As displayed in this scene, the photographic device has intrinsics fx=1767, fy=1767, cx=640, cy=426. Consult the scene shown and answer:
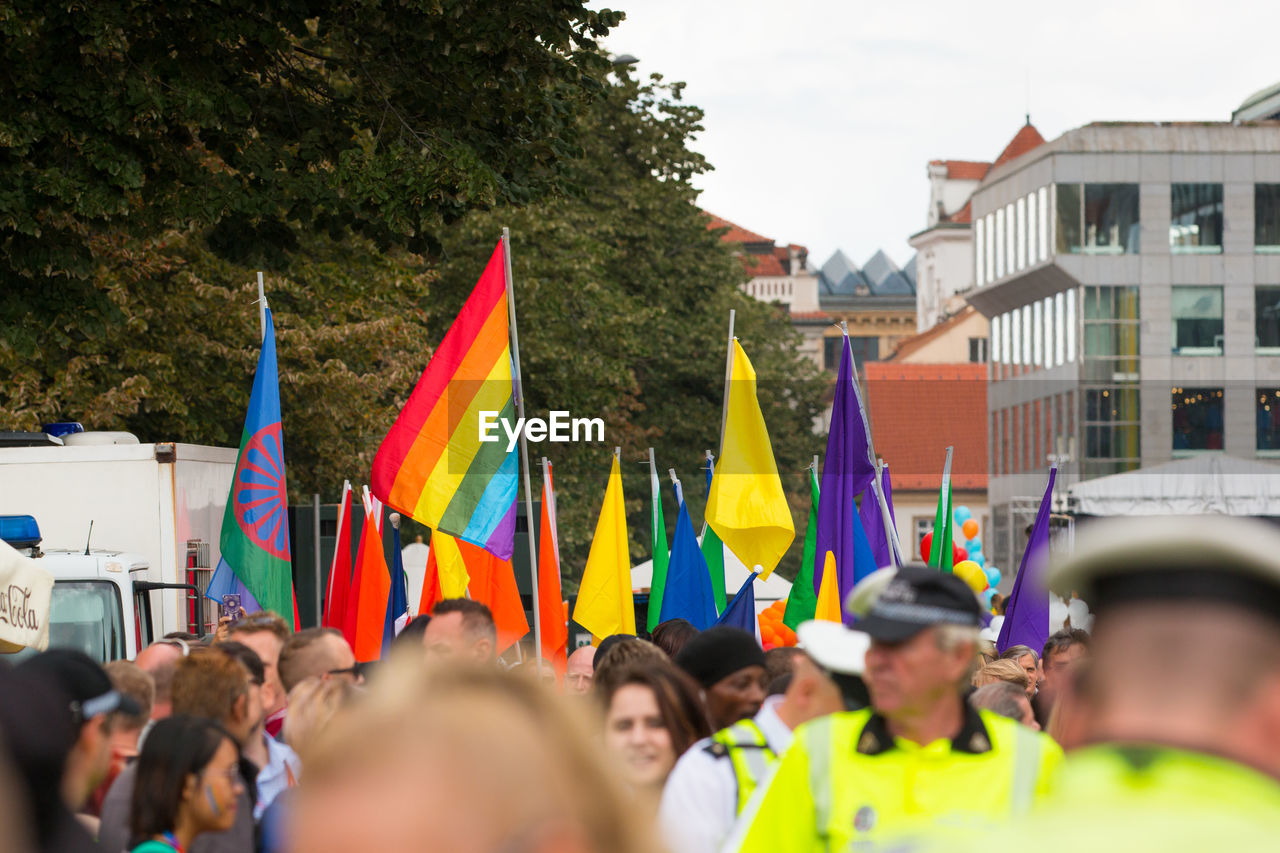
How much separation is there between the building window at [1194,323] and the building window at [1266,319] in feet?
4.03

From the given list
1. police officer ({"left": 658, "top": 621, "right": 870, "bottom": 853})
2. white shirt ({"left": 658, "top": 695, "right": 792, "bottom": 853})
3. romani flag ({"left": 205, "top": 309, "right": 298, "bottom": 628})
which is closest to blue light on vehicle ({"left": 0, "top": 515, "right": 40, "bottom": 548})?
romani flag ({"left": 205, "top": 309, "right": 298, "bottom": 628})

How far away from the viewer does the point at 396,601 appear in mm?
14789

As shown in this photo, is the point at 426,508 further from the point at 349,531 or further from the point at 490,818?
the point at 490,818

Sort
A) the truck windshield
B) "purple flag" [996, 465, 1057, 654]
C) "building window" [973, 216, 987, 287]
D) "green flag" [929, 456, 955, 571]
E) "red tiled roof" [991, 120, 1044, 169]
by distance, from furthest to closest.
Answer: "red tiled roof" [991, 120, 1044, 169] → "building window" [973, 216, 987, 287] → "green flag" [929, 456, 955, 571] → "purple flag" [996, 465, 1057, 654] → the truck windshield

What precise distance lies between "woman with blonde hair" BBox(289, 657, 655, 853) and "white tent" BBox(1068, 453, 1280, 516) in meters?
41.2

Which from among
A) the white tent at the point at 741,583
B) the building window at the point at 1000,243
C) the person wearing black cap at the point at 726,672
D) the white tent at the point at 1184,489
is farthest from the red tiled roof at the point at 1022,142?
the person wearing black cap at the point at 726,672

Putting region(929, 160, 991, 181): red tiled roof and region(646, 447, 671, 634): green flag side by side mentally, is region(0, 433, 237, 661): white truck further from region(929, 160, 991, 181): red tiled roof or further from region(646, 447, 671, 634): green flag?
region(929, 160, 991, 181): red tiled roof

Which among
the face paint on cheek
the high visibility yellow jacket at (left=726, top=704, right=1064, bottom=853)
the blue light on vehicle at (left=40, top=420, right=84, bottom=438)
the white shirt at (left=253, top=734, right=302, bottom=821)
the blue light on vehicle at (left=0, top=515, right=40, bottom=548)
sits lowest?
the white shirt at (left=253, top=734, right=302, bottom=821)

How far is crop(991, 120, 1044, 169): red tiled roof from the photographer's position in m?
111

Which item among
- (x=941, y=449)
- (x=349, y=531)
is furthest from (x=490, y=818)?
(x=941, y=449)

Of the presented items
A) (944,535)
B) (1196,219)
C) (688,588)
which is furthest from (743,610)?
(1196,219)

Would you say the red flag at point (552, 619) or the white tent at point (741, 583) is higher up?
the red flag at point (552, 619)

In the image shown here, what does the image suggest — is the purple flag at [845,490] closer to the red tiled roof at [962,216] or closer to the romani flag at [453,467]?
the romani flag at [453,467]

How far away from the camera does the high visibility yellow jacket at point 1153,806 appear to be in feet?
3.42
